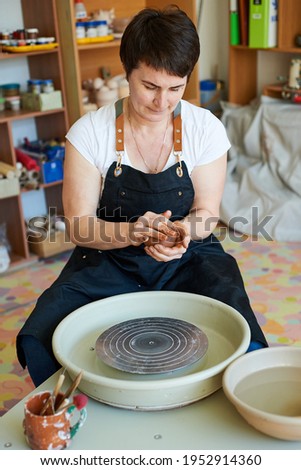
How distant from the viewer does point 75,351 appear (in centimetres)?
134

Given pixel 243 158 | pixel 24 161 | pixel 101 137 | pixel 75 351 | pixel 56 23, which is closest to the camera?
pixel 75 351

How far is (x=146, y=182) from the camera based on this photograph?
166 centimetres

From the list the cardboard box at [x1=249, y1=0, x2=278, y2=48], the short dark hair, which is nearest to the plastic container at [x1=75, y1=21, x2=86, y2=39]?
the cardboard box at [x1=249, y1=0, x2=278, y2=48]

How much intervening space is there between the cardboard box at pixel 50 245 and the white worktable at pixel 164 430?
1853 millimetres

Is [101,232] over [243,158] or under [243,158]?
over

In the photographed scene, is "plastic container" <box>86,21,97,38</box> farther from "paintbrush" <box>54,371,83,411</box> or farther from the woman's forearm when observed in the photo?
"paintbrush" <box>54,371,83,411</box>

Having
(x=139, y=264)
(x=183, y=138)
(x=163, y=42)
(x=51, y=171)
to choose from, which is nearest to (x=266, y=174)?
(x=51, y=171)

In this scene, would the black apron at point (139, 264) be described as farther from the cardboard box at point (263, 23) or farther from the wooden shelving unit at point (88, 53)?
the cardboard box at point (263, 23)

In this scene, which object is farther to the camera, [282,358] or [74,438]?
[282,358]

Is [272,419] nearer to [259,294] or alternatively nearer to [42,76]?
[259,294]

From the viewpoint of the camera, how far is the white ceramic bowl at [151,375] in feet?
3.69

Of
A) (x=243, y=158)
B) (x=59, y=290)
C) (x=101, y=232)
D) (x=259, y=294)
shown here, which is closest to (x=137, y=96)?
(x=101, y=232)

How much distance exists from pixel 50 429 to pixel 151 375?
0.81ft

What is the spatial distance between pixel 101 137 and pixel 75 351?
1.90 ft
